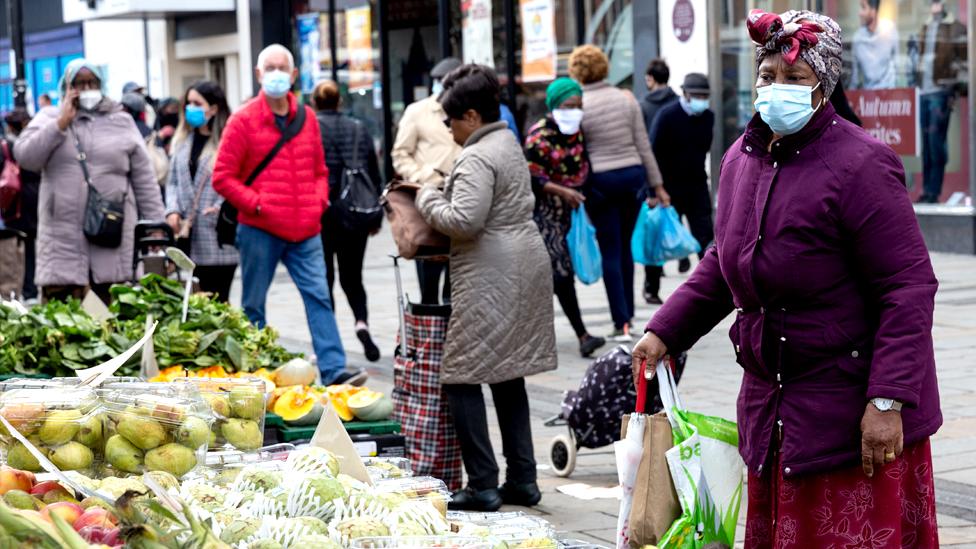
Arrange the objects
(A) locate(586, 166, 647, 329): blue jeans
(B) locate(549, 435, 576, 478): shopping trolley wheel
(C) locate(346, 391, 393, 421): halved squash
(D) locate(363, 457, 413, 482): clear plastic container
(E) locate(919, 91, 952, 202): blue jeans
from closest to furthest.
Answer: (D) locate(363, 457, 413, 482): clear plastic container → (C) locate(346, 391, 393, 421): halved squash → (B) locate(549, 435, 576, 478): shopping trolley wheel → (A) locate(586, 166, 647, 329): blue jeans → (E) locate(919, 91, 952, 202): blue jeans

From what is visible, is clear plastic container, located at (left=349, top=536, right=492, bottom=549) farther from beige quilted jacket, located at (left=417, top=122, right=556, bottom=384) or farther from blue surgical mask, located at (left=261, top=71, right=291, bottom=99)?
blue surgical mask, located at (left=261, top=71, right=291, bottom=99)

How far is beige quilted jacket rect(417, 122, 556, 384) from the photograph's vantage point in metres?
5.98

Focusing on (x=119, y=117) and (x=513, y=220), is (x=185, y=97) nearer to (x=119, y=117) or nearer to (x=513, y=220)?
(x=119, y=117)

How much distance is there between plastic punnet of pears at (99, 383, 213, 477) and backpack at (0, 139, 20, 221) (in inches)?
397

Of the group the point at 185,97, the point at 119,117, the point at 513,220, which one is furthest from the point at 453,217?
the point at 185,97

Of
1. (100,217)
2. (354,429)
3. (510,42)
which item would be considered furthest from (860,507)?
(510,42)

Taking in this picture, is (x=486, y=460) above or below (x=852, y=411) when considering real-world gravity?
below

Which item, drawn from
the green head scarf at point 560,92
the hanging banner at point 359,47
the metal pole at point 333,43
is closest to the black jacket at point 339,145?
the green head scarf at point 560,92

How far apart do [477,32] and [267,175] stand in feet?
41.6

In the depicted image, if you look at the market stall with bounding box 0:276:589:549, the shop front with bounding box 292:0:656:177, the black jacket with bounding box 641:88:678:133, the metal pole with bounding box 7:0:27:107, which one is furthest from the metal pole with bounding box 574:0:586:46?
the market stall with bounding box 0:276:589:549

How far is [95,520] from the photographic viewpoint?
2.89m

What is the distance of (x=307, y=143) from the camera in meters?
8.94

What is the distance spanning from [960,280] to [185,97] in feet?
21.5

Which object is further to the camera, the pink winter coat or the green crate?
the pink winter coat
